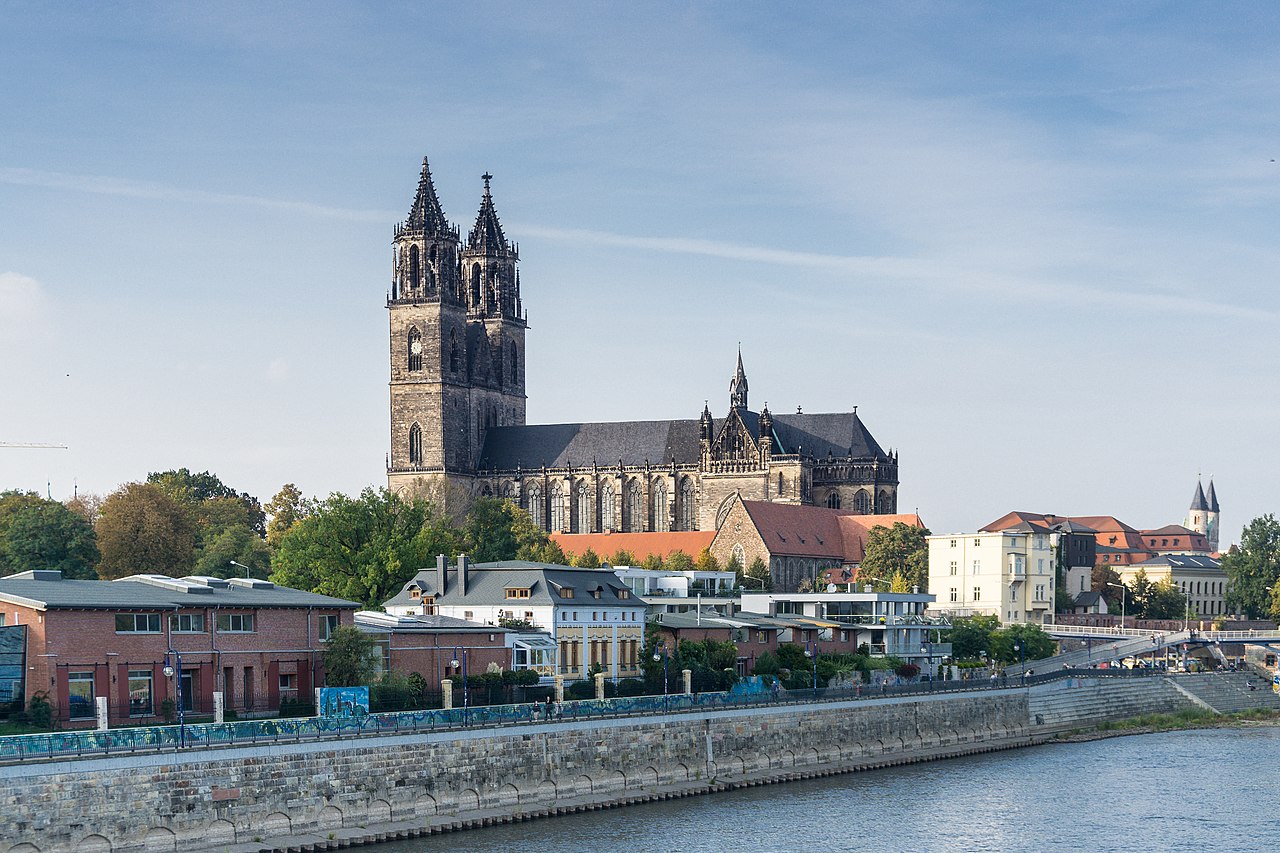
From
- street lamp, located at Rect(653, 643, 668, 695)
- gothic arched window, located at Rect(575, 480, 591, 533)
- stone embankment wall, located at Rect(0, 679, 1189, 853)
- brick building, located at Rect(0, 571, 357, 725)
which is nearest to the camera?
stone embankment wall, located at Rect(0, 679, 1189, 853)

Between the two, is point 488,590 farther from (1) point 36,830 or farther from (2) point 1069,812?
(1) point 36,830

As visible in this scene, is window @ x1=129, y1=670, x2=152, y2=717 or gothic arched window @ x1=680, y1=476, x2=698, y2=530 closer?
window @ x1=129, y1=670, x2=152, y2=717

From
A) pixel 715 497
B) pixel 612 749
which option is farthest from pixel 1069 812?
pixel 715 497

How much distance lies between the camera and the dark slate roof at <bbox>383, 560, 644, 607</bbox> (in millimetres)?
79438

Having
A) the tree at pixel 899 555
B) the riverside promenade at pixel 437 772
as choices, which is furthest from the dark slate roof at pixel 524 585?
the tree at pixel 899 555

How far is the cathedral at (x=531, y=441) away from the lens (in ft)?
550

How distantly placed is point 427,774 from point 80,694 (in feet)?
35.9

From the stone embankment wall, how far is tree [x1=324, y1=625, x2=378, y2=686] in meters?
8.36

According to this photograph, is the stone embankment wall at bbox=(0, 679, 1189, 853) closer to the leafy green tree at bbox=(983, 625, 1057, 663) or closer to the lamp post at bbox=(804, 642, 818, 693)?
the lamp post at bbox=(804, 642, 818, 693)

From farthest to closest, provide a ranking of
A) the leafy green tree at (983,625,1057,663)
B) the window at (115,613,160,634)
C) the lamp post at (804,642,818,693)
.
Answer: the leafy green tree at (983,625,1057,663) → the lamp post at (804,642,818,693) → the window at (115,613,160,634)

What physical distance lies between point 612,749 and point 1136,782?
22077 mm

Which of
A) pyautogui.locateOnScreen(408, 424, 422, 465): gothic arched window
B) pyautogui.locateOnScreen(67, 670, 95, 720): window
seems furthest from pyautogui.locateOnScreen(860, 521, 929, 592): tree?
pyautogui.locateOnScreen(67, 670, 95, 720): window

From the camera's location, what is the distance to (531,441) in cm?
17775

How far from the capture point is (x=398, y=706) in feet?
204
